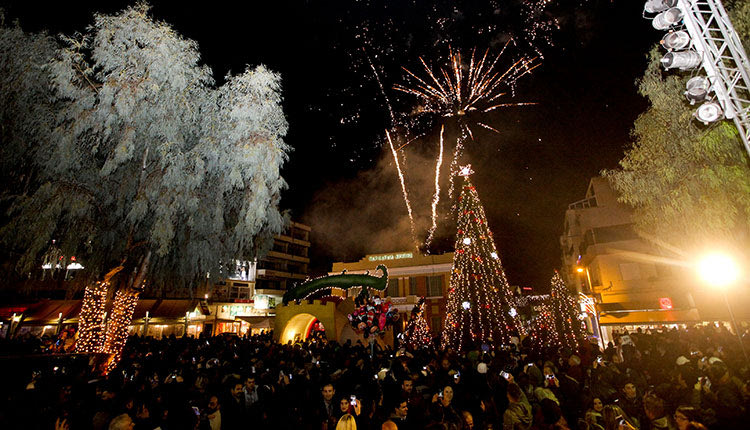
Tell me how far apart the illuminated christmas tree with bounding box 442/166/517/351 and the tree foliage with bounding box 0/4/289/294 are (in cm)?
1641

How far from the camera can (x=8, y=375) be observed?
8188 millimetres

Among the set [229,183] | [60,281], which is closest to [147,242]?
[229,183]

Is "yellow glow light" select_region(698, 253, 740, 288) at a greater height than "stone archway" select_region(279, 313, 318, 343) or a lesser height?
greater

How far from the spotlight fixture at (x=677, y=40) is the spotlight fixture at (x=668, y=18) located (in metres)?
0.18

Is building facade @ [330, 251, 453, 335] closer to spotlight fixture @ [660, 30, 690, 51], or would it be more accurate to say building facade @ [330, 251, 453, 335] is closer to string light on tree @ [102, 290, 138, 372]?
string light on tree @ [102, 290, 138, 372]

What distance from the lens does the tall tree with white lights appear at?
10.4 metres

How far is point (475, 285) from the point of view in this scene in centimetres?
2731

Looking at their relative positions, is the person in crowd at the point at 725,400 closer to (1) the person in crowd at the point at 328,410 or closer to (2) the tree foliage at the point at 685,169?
(1) the person in crowd at the point at 328,410

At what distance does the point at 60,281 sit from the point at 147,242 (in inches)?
645

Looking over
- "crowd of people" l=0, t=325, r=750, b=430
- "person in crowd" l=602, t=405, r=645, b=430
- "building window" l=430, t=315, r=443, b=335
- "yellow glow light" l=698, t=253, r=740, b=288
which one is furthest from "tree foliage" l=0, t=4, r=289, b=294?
"building window" l=430, t=315, r=443, b=335

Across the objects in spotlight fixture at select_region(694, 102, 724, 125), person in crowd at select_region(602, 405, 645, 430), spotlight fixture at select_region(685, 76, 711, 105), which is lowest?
person in crowd at select_region(602, 405, 645, 430)

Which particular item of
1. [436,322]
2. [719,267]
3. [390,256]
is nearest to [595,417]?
[719,267]

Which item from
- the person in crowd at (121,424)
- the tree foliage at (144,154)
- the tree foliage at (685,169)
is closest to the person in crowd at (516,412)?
the person in crowd at (121,424)

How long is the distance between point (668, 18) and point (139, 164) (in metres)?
14.4
